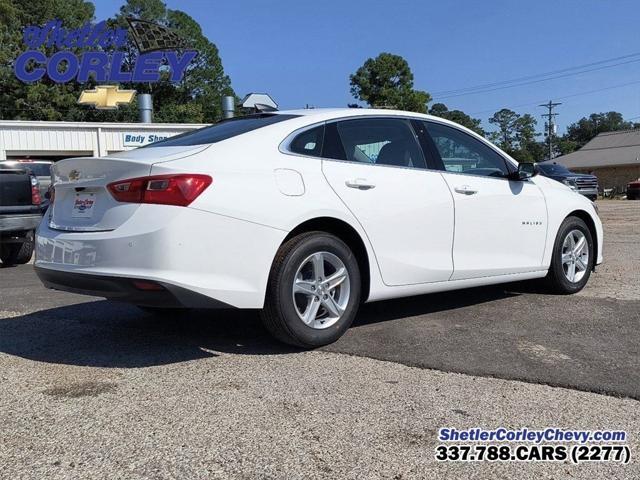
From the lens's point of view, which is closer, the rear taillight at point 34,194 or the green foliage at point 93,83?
the rear taillight at point 34,194

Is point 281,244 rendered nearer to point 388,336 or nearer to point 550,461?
point 388,336

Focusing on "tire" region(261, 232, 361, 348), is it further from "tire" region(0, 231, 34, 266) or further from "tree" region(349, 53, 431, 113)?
"tree" region(349, 53, 431, 113)

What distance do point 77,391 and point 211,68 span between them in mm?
62506

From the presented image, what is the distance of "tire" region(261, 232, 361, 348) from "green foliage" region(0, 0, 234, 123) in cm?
4872

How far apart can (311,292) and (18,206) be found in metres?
5.95

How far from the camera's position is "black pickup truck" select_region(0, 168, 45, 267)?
823cm

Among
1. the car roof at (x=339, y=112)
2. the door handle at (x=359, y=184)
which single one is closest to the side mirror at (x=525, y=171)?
the car roof at (x=339, y=112)

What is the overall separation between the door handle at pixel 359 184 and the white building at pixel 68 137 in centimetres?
2625

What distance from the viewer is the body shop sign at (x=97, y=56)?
40.4 meters

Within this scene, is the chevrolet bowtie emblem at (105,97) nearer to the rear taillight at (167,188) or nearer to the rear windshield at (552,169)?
the rear windshield at (552,169)

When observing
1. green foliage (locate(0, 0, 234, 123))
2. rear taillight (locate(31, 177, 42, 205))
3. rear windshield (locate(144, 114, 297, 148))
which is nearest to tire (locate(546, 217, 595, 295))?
rear windshield (locate(144, 114, 297, 148))

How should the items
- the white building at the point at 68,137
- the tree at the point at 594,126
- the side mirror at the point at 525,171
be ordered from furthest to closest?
1. the tree at the point at 594,126
2. the white building at the point at 68,137
3. the side mirror at the point at 525,171

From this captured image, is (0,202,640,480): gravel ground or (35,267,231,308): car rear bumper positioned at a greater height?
(35,267,231,308): car rear bumper

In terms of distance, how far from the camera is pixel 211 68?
6247cm
